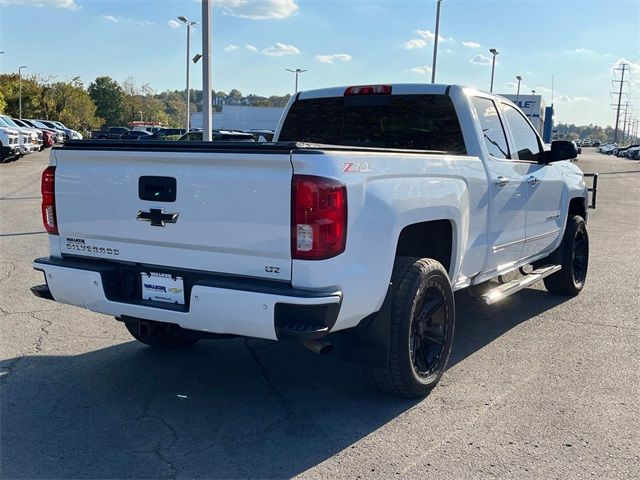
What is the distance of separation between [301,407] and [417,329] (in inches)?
34.8

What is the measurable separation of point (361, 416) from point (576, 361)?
2.00 metres

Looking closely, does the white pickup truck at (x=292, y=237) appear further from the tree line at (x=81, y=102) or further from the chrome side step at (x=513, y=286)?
the tree line at (x=81, y=102)

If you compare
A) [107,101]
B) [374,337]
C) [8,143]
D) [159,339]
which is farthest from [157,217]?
[107,101]

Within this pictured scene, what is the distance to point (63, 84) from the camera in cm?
7494

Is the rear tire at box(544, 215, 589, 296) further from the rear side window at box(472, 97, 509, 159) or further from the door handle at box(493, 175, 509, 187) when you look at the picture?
the door handle at box(493, 175, 509, 187)

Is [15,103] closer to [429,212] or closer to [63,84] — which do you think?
[63,84]

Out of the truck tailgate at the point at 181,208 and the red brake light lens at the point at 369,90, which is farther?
the red brake light lens at the point at 369,90

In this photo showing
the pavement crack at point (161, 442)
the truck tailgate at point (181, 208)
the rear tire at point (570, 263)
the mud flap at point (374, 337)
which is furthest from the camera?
the rear tire at point (570, 263)

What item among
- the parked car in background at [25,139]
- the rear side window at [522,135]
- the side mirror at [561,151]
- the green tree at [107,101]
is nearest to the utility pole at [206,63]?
the rear side window at [522,135]

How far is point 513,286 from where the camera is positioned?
5594 millimetres

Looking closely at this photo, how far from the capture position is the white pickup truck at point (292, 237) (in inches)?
135

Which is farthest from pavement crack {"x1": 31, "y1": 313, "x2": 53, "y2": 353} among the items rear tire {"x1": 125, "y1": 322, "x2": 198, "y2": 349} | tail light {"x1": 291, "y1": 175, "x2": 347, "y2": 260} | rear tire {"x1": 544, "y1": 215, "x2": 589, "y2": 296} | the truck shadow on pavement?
rear tire {"x1": 544, "y1": 215, "x2": 589, "y2": 296}

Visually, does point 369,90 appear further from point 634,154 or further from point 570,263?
point 634,154

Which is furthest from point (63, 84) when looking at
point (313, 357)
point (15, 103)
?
point (313, 357)
